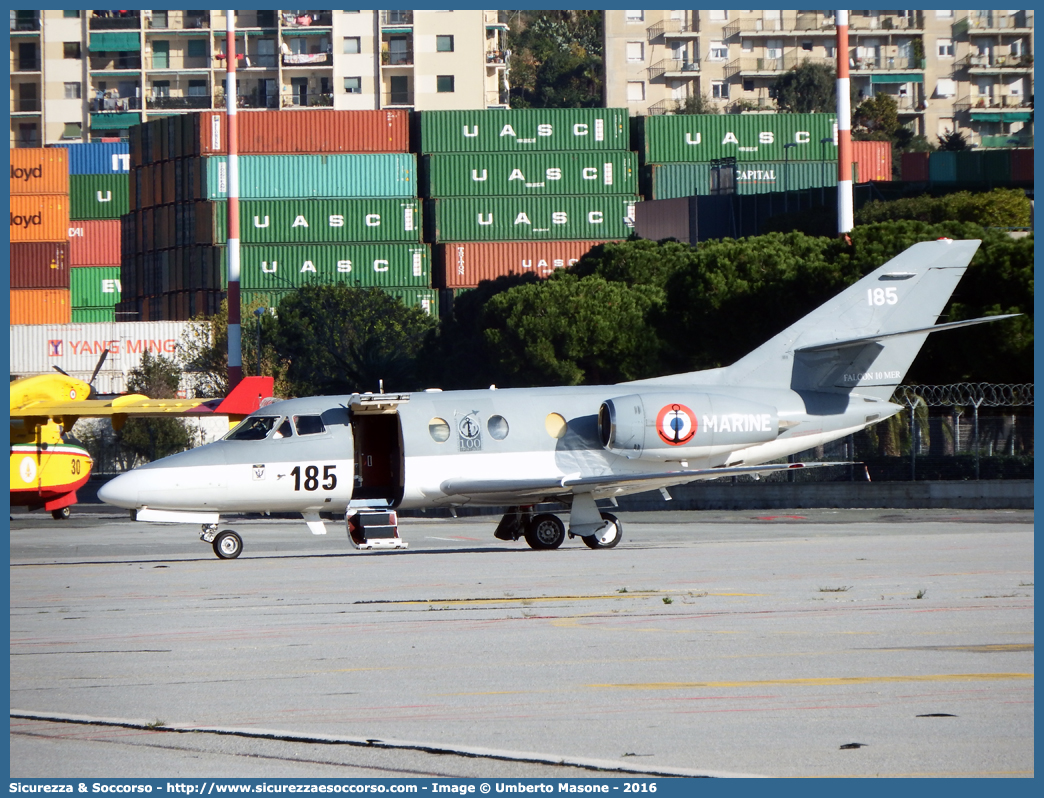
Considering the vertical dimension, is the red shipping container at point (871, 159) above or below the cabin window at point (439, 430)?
above

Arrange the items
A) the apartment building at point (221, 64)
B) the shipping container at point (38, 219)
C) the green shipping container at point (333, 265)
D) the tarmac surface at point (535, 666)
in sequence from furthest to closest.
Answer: the apartment building at point (221, 64), the green shipping container at point (333, 265), the shipping container at point (38, 219), the tarmac surface at point (535, 666)

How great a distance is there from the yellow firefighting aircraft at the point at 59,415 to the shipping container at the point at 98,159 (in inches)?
3560

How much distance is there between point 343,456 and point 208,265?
80467 millimetres

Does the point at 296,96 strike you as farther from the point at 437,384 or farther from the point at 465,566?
the point at 465,566

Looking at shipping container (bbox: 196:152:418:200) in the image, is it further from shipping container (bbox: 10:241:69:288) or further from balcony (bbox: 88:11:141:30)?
balcony (bbox: 88:11:141:30)

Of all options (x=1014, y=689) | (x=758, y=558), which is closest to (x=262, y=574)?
(x=758, y=558)

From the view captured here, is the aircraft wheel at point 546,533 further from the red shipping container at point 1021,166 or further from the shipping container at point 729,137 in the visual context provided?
the shipping container at point 729,137

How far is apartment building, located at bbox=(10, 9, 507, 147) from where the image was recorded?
142 metres

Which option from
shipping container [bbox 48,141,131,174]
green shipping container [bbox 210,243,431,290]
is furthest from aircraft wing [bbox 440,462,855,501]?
shipping container [bbox 48,141,131,174]

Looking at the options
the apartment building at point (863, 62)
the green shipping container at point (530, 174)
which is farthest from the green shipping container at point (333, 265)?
the apartment building at point (863, 62)

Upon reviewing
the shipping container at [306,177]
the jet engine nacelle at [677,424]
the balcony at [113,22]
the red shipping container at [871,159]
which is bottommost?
the jet engine nacelle at [677,424]

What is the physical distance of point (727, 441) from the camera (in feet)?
78.1

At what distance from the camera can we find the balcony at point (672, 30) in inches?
5935

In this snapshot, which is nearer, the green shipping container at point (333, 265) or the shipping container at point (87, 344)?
the shipping container at point (87, 344)
